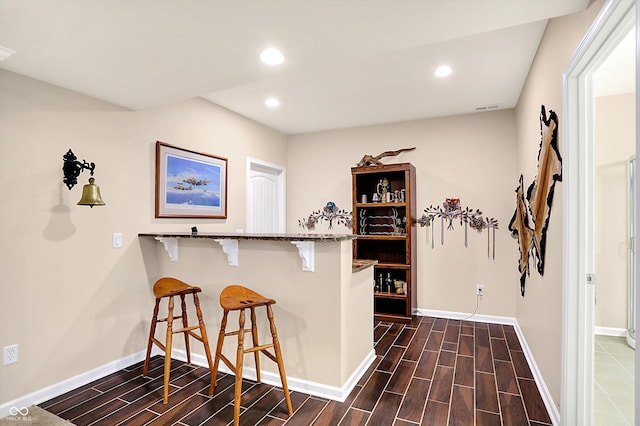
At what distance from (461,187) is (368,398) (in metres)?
2.89

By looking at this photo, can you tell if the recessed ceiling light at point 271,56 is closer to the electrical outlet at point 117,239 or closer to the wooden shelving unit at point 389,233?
the electrical outlet at point 117,239

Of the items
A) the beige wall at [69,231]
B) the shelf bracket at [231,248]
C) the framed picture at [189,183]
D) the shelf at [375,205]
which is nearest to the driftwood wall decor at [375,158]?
the shelf at [375,205]

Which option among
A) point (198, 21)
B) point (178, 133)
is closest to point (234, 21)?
point (198, 21)

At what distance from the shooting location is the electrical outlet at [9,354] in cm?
220

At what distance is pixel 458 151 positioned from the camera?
14.1 ft

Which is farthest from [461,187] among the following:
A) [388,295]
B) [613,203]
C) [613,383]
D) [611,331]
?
[613,383]

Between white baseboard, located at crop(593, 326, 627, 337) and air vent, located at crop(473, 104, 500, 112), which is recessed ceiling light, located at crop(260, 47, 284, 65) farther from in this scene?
white baseboard, located at crop(593, 326, 627, 337)

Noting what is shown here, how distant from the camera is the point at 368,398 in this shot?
2375 mm

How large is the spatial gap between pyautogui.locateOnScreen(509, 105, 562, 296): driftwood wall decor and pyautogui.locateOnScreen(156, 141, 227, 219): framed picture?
3.08 metres

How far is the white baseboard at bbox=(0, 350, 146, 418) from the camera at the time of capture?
2252 mm

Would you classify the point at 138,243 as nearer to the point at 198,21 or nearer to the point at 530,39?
the point at 198,21

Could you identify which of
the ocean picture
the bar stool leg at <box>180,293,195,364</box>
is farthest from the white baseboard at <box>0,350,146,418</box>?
the ocean picture

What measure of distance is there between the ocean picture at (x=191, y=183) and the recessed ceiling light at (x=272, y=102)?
0.92 m

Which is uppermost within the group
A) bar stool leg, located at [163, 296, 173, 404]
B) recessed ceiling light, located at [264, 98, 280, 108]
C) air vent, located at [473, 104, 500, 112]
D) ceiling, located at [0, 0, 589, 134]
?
recessed ceiling light, located at [264, 98, 280, 108]
